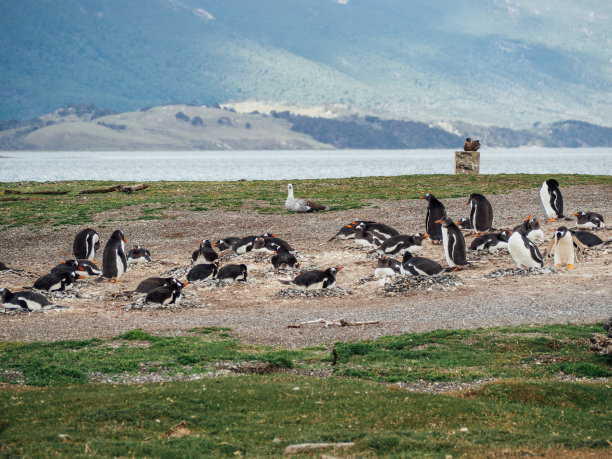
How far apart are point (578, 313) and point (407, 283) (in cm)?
420

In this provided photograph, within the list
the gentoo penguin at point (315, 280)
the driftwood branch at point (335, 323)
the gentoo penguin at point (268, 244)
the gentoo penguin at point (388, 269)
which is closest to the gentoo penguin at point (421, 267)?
the gentoo penguin at point (388, 269)

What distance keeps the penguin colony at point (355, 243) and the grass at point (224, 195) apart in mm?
6461

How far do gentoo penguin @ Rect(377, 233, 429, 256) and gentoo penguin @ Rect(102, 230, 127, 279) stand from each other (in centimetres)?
701

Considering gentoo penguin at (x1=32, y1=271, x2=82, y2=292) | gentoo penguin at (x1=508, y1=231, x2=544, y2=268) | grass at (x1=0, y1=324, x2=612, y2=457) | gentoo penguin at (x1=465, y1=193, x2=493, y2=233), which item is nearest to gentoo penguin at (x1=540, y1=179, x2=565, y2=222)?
gentoo penguin at (x1=465, y1=193, x2=493, y2=233)

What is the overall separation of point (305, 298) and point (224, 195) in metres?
16.7

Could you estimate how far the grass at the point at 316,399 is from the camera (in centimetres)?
695

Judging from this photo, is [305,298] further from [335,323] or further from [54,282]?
[54,282]

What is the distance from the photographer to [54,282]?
17078 mm

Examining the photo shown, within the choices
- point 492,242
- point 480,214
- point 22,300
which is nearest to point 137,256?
point 22,300

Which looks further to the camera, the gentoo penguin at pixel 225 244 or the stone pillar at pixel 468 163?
the stone pillar at pixel 468 163

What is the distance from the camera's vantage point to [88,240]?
2114cm

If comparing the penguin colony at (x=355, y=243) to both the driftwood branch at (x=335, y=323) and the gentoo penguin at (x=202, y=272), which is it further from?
the driftwood branch at (x=335, y=323)

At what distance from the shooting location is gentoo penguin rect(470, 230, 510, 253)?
19609 mm

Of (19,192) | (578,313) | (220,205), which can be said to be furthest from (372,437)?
(19,192)
